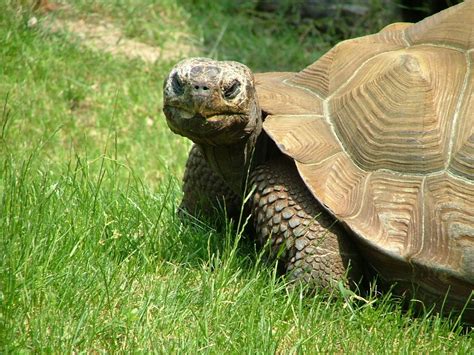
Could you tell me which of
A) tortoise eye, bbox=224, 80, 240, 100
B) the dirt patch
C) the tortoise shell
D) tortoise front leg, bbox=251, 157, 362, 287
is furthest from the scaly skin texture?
the dirt patch

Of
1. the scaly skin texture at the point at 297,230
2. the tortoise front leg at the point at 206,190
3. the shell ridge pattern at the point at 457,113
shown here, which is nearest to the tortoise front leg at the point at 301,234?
the scaly skin texture at the point at 297,230

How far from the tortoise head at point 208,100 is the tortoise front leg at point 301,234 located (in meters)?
0.31

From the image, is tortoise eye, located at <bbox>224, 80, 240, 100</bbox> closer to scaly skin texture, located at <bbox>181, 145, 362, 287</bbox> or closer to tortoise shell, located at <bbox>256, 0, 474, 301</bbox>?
tortoise shell, located at <bbox>256, 0, 474, 301</bbox>

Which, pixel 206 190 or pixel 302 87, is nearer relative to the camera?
pixel 302 87

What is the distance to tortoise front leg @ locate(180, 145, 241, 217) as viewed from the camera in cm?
399

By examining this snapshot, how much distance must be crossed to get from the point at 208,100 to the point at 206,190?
0.78 metres

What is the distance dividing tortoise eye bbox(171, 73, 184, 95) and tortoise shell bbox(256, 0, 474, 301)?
0.44 m

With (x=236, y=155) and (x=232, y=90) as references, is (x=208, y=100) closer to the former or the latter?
(x=232, y=90)

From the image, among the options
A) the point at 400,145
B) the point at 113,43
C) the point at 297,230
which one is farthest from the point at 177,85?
the point at 113,43

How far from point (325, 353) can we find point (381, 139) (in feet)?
3.30

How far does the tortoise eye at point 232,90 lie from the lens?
3.40 meters

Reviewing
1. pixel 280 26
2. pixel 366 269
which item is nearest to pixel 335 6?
pixel 280 26

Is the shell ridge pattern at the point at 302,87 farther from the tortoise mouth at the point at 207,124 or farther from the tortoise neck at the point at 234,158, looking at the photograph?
the tortoise mouth at the point at 207,124

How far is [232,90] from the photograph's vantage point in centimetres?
342
